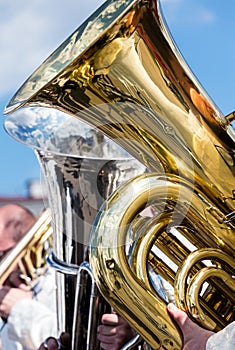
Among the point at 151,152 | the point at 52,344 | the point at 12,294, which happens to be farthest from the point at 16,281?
the point at 151,152

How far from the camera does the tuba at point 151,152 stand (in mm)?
1351

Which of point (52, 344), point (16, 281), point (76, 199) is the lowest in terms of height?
point (52, 344)

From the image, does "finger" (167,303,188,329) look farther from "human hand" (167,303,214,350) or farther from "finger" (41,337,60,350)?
"finger" (41,337,60,350)

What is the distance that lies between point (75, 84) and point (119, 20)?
5.5 inches

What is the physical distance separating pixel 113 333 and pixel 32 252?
0.92 m

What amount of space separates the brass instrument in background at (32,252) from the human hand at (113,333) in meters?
0.82

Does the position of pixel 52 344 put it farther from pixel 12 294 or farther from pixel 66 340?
pixel 12 294

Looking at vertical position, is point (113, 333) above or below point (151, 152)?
→ below

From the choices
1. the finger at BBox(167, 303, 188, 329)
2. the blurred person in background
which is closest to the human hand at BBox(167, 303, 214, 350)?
the finger at BBox(167, 303, 188, 329)

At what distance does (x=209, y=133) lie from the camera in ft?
4.52

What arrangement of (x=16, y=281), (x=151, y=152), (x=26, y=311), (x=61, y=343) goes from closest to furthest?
(x=151, y=152) → (x=61, y=343) → (x=26, y=311) → (x=16, y=281)

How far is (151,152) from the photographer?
141cm

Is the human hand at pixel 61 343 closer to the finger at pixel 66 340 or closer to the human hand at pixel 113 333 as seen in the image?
the finger at pixel 66 340

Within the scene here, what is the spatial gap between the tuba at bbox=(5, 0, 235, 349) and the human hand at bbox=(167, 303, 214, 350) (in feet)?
0.05
